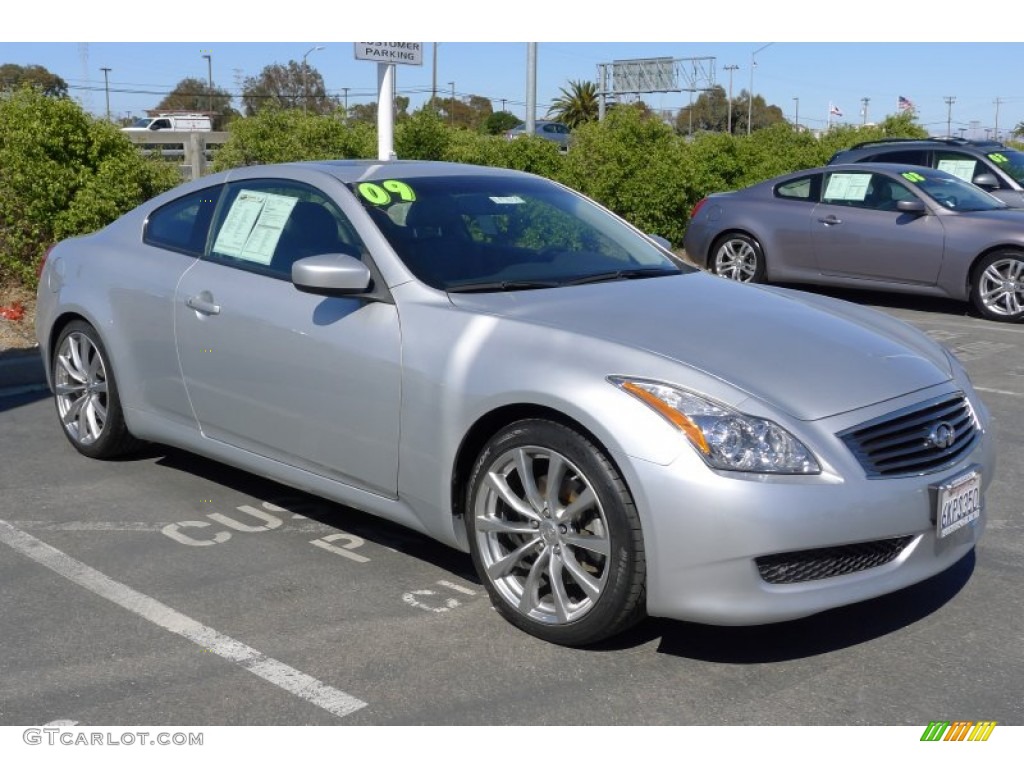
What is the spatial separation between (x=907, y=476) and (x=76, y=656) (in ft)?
8.79

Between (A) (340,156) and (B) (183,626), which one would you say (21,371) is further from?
(A) (340,156)

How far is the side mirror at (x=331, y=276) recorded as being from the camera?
14.2 feet

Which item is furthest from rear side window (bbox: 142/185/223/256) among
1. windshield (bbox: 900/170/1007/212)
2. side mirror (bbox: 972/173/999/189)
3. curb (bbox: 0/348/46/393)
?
side mirror (bbox: 972/173/999/189)

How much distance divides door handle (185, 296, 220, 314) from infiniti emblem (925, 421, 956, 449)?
286 centimetres

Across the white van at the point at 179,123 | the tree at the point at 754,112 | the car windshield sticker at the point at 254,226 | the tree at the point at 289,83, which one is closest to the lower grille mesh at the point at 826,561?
the car windshield sticker at the point at 254,226

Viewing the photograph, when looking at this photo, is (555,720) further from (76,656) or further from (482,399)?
(76,656)

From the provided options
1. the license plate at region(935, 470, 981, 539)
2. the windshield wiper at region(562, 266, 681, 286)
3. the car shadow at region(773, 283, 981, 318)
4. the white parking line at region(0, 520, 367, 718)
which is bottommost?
the white parking line at region(0, 520, 367, 718)

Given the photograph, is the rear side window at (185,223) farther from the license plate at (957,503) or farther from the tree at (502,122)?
the tree at (502,122)

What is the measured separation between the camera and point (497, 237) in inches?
190

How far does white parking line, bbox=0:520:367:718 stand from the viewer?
3533 mm

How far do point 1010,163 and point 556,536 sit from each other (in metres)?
13.2

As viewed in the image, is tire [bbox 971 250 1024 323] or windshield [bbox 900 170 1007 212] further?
windshield [bbox 900 170 1007 212]

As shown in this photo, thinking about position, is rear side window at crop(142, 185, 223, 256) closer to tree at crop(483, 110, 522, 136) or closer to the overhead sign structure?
the overhead sign structure

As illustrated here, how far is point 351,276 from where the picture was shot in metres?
4.34
